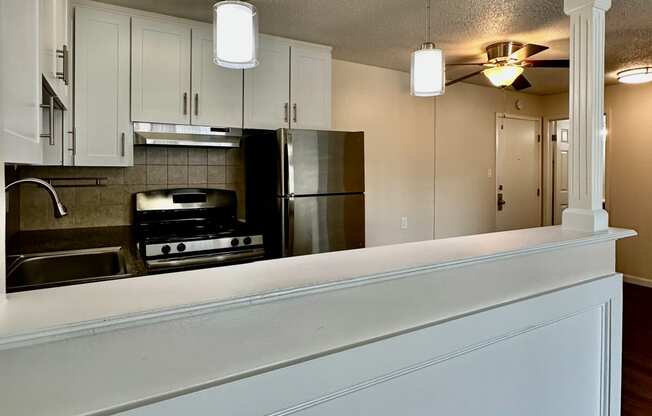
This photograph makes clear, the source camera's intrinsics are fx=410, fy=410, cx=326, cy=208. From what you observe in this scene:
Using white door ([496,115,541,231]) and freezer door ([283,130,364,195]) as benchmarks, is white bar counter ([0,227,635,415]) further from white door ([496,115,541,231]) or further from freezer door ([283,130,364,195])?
white door ([496,115,541,231])

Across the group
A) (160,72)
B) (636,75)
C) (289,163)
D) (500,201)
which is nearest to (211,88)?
(160,72)

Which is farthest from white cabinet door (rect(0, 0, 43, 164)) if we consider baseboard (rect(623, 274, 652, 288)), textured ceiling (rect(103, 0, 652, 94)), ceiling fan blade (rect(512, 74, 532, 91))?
baseboard (rect(623, 274, 652, 288))

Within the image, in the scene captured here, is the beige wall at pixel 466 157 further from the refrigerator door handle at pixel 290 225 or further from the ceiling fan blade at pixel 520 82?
the refrigerator door handle at pixel 290 225

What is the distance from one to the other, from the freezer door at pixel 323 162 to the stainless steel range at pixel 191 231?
48 centimetres

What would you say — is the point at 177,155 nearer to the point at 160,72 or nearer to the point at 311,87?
the point at 160,72

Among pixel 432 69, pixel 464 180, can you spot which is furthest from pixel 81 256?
pixel 464 180

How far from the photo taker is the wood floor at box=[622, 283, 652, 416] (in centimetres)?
245

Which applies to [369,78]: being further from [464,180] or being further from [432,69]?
[432,69]

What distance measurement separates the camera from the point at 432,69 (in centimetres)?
201

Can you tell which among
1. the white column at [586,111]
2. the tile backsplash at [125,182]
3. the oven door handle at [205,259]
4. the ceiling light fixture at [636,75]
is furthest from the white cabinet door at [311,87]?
the ceiling light fixture at [636,75]

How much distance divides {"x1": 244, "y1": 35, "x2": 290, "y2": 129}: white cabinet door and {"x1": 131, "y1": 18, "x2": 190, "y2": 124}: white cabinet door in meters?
0.44

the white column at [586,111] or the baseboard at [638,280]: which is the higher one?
the white column at [586,111]

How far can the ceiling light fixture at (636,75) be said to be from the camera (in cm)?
401

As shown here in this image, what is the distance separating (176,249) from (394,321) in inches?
66.9
